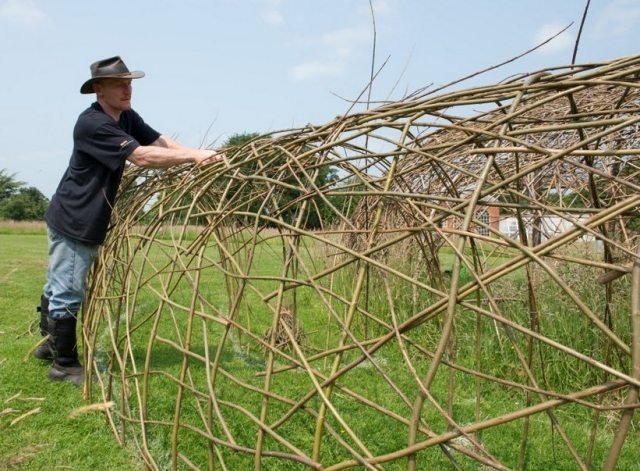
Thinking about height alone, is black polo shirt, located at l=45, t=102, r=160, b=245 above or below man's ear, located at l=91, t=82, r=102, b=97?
below

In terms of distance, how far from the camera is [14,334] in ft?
13.1

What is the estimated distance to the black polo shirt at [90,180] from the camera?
245cm

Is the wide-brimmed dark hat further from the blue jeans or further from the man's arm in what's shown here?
the blue jeans

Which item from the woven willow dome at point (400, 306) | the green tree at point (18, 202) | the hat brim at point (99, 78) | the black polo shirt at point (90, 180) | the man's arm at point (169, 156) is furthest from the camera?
the green tree at point (18, 202)

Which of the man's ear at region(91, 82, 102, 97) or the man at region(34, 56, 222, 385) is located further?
the man's ear at region(91, 82, 102, 97)

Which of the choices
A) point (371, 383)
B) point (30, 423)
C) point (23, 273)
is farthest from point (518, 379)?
point (23, 273)

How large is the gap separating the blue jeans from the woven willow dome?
0.09 meters

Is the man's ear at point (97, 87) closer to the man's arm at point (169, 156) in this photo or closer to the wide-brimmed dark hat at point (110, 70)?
the wide-brimmed dark hat at point (110, 70)

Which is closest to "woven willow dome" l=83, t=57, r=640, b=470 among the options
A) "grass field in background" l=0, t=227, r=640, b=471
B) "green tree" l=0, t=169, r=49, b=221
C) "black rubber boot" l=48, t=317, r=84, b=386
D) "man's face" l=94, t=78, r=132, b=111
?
"grass field in background" l=0, t=227, r=640, b=471

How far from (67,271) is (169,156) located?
37.8 inches

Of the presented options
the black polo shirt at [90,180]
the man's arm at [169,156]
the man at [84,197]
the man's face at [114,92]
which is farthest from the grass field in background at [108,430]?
the man's face at [114,92]

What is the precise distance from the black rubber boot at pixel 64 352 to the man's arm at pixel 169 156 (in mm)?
1026

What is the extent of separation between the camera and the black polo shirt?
2.45 meters

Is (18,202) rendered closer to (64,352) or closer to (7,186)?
(7,186)
